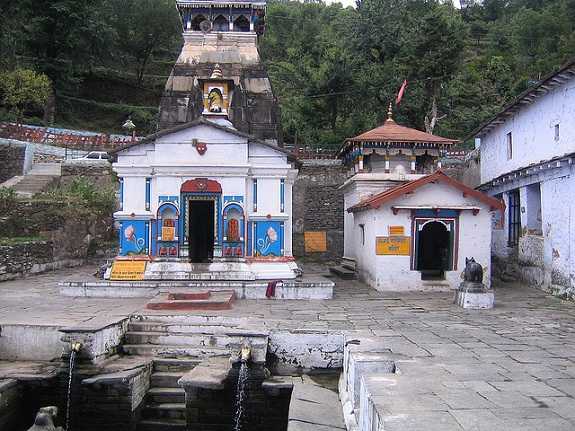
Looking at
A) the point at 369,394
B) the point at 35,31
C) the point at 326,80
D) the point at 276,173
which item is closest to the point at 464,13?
the point at 326,80

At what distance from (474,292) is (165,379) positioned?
7.43 m

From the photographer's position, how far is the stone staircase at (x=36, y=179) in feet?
83.1

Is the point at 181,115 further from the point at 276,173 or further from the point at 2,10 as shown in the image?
the point at 2,10

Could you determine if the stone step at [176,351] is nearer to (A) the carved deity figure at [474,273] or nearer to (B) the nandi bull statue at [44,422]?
(B) the nandi bull statue at [44,422]

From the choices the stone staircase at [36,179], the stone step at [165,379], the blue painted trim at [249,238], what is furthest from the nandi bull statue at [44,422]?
the stone staircase at [36,179]

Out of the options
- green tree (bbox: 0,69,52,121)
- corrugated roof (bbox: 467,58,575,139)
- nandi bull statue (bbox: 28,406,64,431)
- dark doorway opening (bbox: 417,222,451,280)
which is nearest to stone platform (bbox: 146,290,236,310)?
nandi bull statue (bbox: 28,406,64,431)

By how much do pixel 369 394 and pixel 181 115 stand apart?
15.0m

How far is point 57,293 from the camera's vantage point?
46.8 feet

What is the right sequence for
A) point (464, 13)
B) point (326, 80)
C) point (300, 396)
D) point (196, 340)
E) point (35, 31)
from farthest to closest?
point (464, 13)
point (35, 31)
point (326, 80)
point (196, 340)
point (300, 396)

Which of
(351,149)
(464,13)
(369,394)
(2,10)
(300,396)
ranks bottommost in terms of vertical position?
(300,396)

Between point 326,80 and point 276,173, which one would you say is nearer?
point 276,173

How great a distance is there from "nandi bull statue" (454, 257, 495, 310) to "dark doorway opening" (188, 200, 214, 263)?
27.3 ft

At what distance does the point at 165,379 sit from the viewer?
9.36 meters

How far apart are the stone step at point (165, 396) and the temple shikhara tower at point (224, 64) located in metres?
11.1
